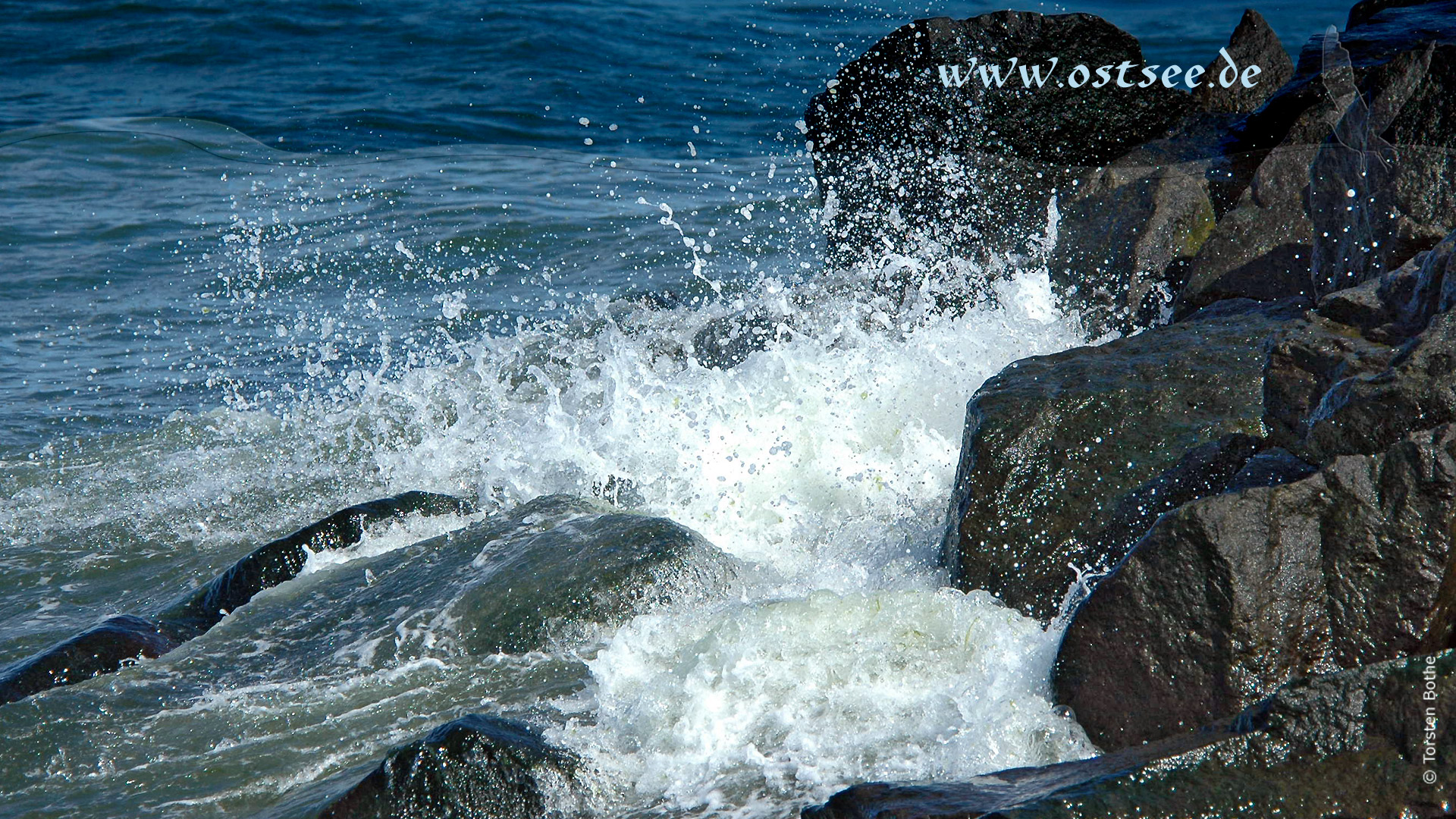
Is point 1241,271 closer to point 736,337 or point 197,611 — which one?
point 736,337

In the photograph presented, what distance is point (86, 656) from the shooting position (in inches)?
152

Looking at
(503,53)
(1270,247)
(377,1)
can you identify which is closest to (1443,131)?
(1270,247)

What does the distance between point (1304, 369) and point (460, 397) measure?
13.2 ft

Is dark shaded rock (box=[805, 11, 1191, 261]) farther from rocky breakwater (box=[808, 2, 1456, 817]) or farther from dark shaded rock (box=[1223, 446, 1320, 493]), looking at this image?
dark shaded rock (box=[1223, 446, 1320, 493])

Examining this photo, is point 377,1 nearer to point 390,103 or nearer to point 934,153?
point 390,103

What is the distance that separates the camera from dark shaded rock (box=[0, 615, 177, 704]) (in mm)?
3738

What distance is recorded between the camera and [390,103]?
1347 centimetres

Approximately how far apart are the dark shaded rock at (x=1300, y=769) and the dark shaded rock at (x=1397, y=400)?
0.64 metres

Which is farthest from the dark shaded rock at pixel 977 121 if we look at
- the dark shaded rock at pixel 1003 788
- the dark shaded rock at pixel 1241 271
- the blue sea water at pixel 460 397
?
the dark shaded rock at pixel 1003 788

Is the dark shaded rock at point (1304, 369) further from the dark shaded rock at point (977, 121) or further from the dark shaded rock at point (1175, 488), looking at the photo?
the dark shaded rock at point (977, 121)

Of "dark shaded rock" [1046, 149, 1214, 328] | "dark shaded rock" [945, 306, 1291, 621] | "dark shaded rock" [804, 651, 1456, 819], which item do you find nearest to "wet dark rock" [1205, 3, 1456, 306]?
"dark shaded rock" [1046, 149, 1214, 328]

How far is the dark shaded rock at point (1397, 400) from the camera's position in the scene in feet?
9.25

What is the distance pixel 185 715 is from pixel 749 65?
12.3 metres

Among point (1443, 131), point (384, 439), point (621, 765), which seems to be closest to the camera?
point (621, 765)
